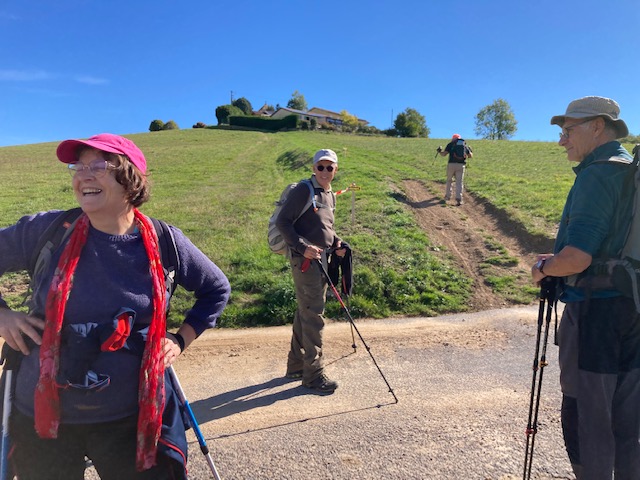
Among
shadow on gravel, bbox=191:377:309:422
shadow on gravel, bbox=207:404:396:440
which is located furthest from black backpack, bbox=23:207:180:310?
shadow on gravel, bbox=191:377:309:422

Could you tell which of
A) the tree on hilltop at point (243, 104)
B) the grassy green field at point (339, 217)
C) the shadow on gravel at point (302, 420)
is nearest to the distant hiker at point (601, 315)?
the shadow on gravel at point (302, 420)

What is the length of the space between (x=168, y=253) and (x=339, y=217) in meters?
9.37

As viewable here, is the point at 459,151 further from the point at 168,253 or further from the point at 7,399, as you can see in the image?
the point at 7,399

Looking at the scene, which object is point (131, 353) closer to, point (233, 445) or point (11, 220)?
point (233, 445)

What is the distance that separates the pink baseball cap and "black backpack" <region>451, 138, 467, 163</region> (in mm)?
13163

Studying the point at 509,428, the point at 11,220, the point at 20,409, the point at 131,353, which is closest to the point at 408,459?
the point at 509,428

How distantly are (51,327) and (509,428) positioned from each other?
11.8 ft

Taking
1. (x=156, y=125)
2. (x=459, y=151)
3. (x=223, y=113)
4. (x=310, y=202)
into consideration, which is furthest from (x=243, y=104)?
(x=310, y=202)

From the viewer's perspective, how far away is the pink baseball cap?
1957 millimetres

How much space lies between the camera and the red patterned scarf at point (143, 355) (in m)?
1.81

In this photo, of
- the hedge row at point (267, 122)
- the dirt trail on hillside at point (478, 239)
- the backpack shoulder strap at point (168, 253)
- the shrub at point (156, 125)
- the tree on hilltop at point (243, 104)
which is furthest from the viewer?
the tree on hilltop at point (243, 104)

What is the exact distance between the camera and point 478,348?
5371 mm

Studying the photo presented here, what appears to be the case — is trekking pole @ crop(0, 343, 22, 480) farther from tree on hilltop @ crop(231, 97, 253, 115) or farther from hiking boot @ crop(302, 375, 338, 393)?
tree on hilltop @ crop(231, 97, 253, 115)

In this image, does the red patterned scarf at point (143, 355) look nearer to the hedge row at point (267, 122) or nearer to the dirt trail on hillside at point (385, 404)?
the dirt trail on hillside at point (385, 404)
